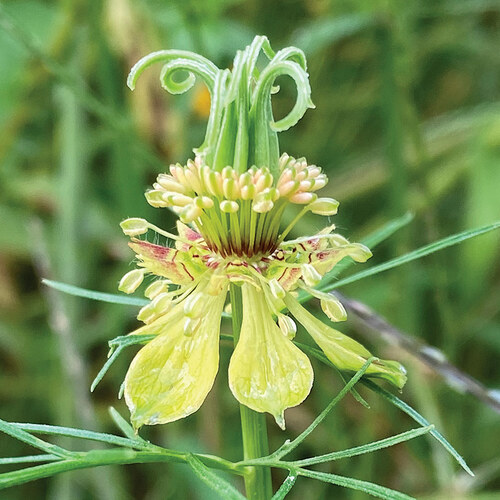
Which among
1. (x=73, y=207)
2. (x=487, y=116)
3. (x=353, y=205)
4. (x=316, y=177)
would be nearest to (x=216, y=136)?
(x=316, y=177)

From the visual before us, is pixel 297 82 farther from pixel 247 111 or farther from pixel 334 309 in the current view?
pixel 334 309

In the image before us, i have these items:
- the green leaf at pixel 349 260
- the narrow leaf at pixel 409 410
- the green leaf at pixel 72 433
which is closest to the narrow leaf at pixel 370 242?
the green leaf at pixel 349 260

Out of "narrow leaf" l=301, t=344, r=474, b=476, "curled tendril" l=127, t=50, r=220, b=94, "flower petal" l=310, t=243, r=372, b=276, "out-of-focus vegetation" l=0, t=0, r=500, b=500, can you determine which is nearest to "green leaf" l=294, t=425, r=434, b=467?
"narrow leaf" l=301, t=344, r=474, b=476

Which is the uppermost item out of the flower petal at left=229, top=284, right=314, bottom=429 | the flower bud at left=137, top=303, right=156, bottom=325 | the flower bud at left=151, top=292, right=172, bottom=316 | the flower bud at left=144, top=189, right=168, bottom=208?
the flower bud at left=144, top=189, right=168, bottom=208

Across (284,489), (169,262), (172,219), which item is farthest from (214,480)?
(172,219)

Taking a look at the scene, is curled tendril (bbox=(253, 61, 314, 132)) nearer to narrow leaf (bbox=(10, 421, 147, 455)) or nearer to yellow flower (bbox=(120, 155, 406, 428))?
yellow flower (bbox=(120, 155, 406, 428))

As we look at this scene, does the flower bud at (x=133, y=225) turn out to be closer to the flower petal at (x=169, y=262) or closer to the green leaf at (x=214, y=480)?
the flower petal at (x=169, y=262)

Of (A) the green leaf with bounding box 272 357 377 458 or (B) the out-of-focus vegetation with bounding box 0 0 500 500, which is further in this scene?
(B) the out-of-focus vegetation with bounding box 0 0 500 500
